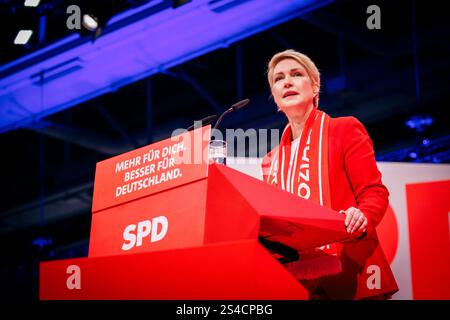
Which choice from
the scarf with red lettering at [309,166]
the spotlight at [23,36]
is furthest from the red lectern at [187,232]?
the spotlight at [23,36]

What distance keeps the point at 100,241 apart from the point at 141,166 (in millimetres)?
242

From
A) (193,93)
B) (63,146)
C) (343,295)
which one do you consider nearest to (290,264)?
(343,295)

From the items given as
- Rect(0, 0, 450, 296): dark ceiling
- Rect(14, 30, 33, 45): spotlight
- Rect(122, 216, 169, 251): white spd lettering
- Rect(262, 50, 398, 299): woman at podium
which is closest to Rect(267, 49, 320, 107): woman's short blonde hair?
Rect(262, 50, 398, 299): woman at podium

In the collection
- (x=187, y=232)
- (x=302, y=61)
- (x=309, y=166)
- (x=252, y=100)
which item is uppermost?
(x=252, y=100)

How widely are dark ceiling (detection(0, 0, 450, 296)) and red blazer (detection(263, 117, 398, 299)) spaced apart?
315 cm

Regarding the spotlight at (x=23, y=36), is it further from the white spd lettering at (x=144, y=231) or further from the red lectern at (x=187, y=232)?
the white spd lettering at (x=144, y=231)

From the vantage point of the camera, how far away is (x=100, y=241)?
5.86 feet

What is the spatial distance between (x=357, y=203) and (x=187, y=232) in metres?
0.65

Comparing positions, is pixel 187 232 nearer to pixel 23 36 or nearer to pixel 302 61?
pixel 302 61

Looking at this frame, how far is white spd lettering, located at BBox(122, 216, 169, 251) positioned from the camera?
1.61 metres

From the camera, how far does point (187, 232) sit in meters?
1.54

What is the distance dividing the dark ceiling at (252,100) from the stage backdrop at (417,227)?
224 cm

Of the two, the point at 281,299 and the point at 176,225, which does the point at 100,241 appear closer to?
the point at 176,225

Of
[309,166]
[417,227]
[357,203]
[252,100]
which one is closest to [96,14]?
[252,100]
